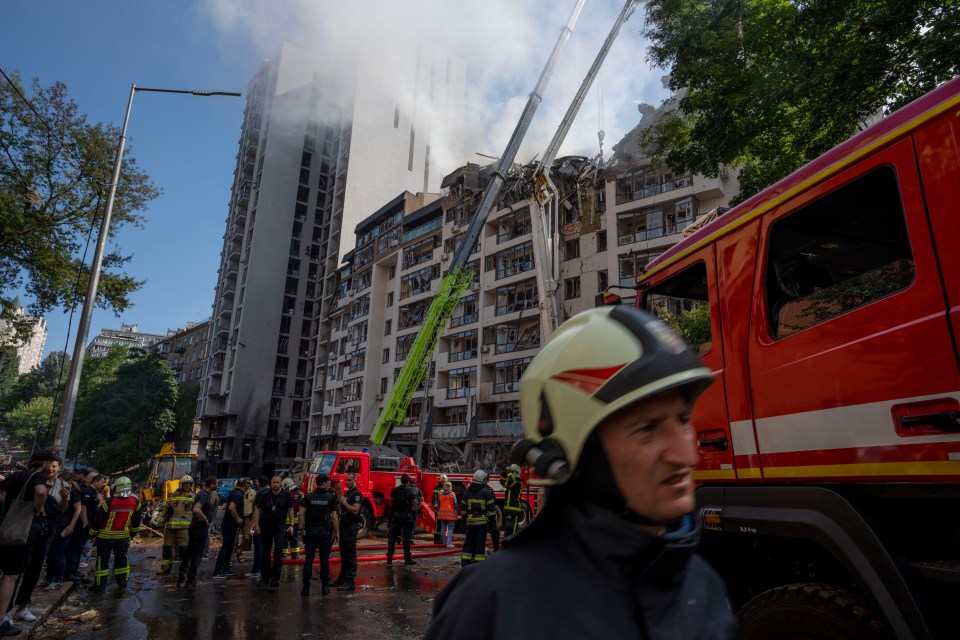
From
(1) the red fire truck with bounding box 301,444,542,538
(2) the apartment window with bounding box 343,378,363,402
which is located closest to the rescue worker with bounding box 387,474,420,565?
(1) the red fire truck with bounding box 301,444,542,538

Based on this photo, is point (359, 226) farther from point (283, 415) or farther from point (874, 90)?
point (874, 90)

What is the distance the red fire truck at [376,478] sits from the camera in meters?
16.7

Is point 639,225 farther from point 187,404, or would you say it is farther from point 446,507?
point 187,404

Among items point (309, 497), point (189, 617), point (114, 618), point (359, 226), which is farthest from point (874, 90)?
point (359, 226)

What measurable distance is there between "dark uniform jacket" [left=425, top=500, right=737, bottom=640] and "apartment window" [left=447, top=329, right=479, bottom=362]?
3864 cm

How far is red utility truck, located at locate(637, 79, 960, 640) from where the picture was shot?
7.55ft

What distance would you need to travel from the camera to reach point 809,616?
2.63 metres

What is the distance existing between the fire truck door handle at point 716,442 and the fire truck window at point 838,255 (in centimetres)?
69

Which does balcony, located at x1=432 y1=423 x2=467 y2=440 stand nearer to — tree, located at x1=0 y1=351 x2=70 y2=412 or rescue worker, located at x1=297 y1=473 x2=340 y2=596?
rescue worker, located at x1=297 y1=473 x2=340 y2=596

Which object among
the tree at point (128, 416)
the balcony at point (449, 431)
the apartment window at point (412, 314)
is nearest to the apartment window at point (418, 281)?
the apartment window at point (412, 314)

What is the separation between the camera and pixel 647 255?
32.0 meters

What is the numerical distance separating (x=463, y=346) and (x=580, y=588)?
133 ft

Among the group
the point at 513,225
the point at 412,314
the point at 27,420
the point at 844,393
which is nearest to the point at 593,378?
the point at 844,393

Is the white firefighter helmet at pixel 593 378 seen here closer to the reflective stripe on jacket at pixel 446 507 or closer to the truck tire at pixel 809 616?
the truck tire at pixel 809 616
